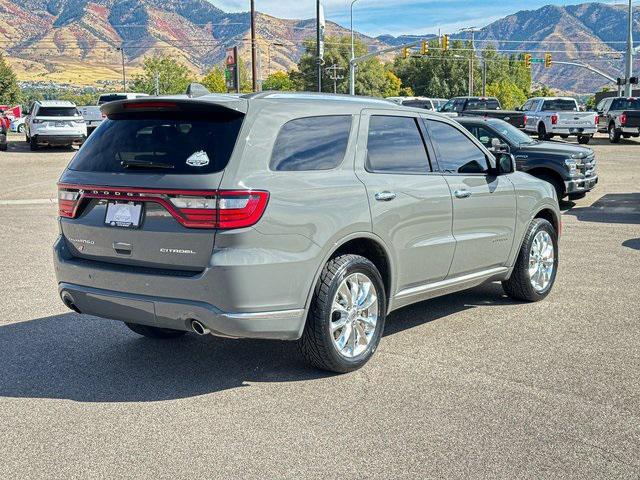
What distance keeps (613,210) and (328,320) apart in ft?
35.7

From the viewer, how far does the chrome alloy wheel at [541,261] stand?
24.3 ft

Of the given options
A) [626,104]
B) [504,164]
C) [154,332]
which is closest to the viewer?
[154,332]

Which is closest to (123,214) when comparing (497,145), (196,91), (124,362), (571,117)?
(196,91)

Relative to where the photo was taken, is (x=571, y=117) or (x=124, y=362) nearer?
(x=124, y=362)

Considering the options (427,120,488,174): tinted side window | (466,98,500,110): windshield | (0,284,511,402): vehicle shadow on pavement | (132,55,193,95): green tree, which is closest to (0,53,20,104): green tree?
(132,55,193,95): green tree

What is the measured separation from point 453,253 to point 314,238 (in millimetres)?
1686

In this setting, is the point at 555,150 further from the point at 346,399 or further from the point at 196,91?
the point at 346,399

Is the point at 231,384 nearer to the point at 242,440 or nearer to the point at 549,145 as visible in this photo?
the point at 242,440

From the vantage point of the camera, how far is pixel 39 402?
194 inches

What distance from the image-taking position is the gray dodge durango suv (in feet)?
15.6

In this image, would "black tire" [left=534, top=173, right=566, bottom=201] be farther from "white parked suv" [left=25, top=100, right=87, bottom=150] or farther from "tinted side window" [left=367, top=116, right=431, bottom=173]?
"white parked suv" [left=25, top=100, right=87, bottom=150]

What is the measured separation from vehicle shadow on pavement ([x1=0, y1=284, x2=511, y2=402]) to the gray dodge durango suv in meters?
0.35

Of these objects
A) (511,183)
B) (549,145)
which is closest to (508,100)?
(549,145)

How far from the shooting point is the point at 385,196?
5590mm
